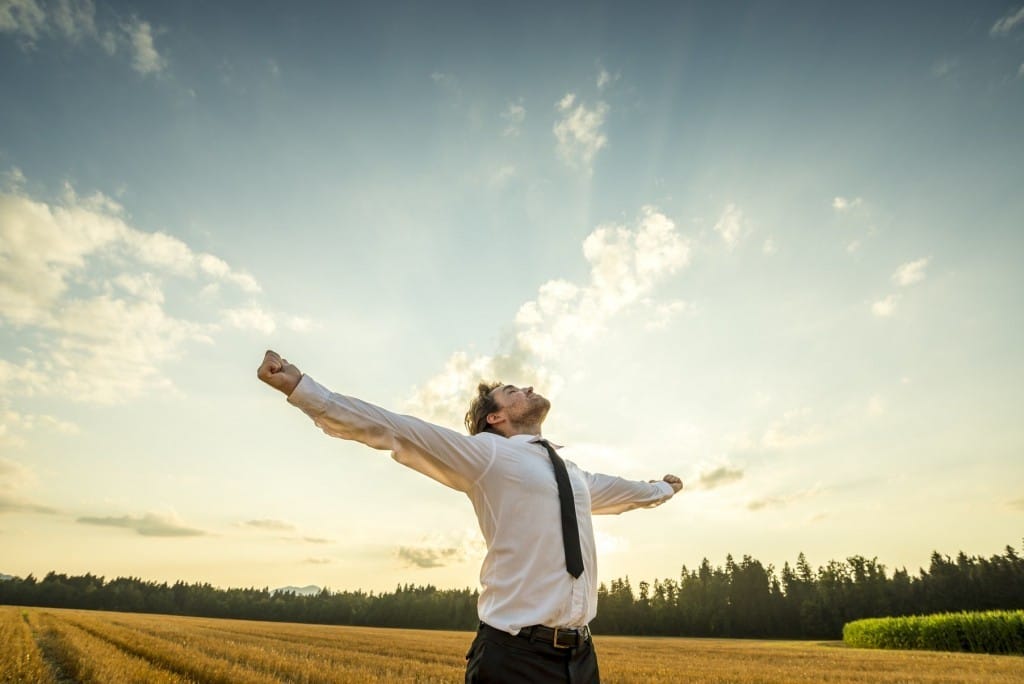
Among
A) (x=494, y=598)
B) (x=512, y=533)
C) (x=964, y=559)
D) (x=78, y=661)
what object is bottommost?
(x=78, y=661)

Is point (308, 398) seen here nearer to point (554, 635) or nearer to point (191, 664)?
point (554, 635)

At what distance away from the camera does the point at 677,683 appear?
44.3 ft

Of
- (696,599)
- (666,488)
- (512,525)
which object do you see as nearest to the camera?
(512,525)

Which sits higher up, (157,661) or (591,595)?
(591,595)

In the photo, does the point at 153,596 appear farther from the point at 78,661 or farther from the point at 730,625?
the point at 78,661

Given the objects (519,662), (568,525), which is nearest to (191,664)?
(519,662)

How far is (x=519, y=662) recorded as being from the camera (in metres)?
2.53

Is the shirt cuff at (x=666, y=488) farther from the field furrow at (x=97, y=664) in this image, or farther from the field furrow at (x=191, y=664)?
the field furrow at (x=97, y=664)

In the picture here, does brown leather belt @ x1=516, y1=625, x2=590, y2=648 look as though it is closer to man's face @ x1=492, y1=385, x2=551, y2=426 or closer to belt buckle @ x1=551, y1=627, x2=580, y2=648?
belt buckle @ x1=551, y1=627, x2=580, y2=648

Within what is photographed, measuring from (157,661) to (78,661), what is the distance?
2113 mm

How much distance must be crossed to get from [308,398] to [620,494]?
2505 mm

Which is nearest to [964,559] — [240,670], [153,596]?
[240,670]

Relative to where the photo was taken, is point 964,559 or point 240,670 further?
point 964,559

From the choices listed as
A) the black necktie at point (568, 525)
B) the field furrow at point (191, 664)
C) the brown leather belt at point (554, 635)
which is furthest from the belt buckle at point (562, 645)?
the field furrow at point (191, 664)
